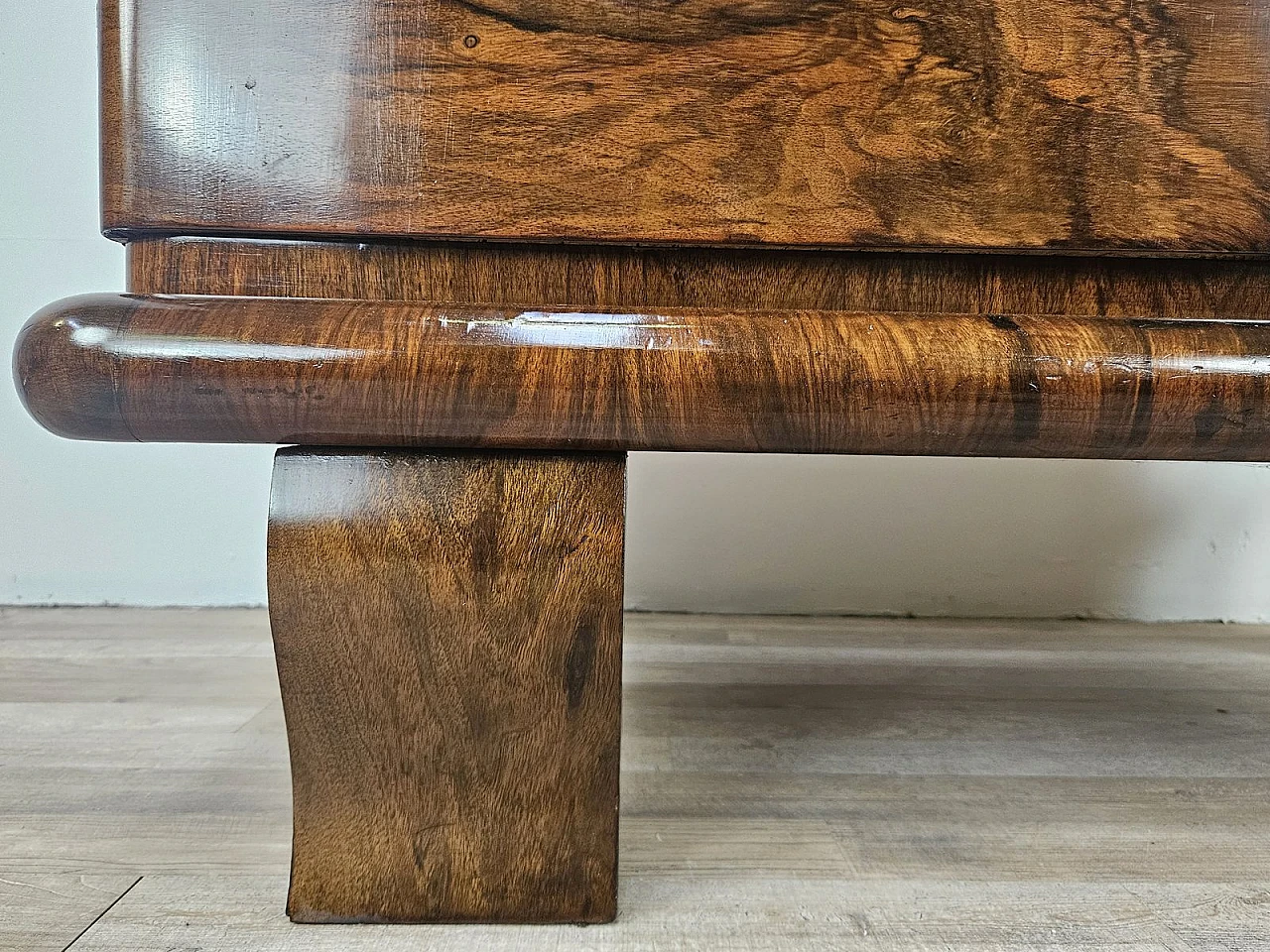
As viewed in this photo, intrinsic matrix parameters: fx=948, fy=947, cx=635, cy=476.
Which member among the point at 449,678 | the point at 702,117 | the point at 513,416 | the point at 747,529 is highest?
the point at 702,117

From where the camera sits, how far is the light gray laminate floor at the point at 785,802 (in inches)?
17.1

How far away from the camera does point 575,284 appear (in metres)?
0.42

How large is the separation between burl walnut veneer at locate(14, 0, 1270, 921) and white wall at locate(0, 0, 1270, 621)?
770 mm

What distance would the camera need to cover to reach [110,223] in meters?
0.42

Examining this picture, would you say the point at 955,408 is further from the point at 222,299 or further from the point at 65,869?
the point at 65,869

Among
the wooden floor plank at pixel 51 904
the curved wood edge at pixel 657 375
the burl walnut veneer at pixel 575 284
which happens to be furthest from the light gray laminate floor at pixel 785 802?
the curved wood edge at pixel 657 375

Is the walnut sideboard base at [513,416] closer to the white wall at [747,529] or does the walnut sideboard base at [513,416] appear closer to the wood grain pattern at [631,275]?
the wood grain pattern at [631,275]

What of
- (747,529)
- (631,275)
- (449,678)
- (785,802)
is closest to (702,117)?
(631,275)

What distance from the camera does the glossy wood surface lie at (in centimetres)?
39

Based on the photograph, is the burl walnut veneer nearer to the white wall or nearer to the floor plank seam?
the floor plank seam

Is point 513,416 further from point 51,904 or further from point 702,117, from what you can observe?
point 51,904

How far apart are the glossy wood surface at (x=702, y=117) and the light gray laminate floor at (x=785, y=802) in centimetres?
31

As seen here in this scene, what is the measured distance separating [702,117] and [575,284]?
9cm

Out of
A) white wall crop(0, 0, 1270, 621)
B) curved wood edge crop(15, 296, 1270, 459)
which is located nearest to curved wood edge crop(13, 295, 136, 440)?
curved wood edge crop(15, 296, 1270, 459)
